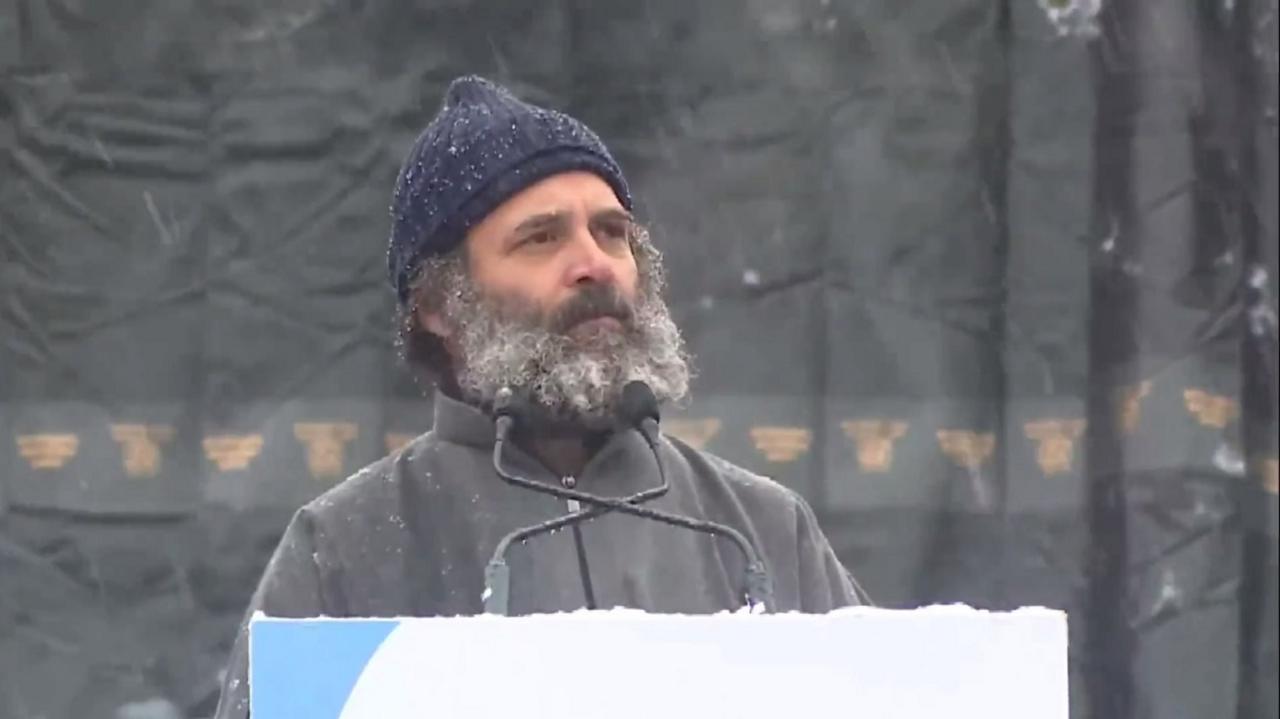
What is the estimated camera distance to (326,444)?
246 centimetres

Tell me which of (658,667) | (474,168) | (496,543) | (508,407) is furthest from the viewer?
(474,168)

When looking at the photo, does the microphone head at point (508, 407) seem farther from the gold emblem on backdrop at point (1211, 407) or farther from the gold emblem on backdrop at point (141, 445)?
the gold emblem on backdrop at point (1211, 407)

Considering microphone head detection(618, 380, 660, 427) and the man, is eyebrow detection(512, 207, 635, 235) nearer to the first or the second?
the man

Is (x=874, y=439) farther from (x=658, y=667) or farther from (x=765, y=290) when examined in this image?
(x=658, y=667)

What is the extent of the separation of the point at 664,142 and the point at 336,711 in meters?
1.64

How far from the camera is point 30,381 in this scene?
2.43 m

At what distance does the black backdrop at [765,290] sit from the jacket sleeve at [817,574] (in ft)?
2.70

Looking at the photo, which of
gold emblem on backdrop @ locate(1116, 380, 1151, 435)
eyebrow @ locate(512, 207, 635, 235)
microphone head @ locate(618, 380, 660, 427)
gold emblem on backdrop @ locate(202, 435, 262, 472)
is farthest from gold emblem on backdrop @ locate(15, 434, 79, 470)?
gold emblem on backdrop @ locate(1116, 380, 1151, 435)

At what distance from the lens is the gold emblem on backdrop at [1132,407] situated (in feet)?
8.00

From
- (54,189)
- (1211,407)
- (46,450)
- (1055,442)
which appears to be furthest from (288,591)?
(1211,407)

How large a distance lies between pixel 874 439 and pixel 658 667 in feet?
5.14

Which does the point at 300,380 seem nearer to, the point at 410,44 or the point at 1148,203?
the point at 410,44

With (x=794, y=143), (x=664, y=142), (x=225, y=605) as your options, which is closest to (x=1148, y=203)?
(x=794, y=143)

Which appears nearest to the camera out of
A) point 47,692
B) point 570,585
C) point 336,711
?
point 336,711
